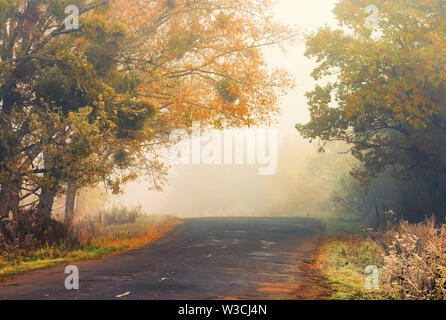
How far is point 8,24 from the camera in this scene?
20938 millimetres

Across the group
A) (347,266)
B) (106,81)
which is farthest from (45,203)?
(347,266)

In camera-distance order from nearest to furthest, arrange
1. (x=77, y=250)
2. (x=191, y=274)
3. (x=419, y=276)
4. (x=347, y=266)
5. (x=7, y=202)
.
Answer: (x=419, y=276)
(x=191, y=274)
(x=347, y=266)
(x=77, y=250)
(x=7, y=202)

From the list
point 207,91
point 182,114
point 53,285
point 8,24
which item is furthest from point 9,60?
point 53,285

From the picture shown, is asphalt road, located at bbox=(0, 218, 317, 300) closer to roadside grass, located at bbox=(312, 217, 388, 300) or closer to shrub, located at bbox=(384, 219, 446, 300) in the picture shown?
roadside grass, located at bbox=(312, 217, 388, 300)

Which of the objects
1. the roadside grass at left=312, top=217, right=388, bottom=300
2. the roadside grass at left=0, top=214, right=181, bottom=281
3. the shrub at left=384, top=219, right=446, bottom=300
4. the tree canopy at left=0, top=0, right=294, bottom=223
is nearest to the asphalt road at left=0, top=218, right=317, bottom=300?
the roadside grass at left=312, top=217, right=388, bottom=300

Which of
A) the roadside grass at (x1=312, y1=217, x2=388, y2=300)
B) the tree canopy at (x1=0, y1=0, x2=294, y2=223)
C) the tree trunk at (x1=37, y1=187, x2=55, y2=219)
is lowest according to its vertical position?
the roadside grass at (x1=312, y1=217, x2=388, y2=300)

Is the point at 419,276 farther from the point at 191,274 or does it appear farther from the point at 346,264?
the point at 346,264

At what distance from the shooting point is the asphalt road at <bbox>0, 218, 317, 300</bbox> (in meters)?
10.9

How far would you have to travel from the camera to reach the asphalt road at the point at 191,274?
431 inches

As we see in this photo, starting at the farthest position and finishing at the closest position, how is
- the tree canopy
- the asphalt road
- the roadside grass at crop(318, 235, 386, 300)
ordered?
the tree canopy → the roadside grass at crop(318, 235, 386, 300) → the asphalt road

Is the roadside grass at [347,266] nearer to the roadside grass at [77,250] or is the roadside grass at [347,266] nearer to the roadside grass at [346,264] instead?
the roadside grass at [346,264]

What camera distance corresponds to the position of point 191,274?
45.6 feet

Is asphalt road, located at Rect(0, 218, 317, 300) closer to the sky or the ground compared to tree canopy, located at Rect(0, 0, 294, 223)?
closer to the ground

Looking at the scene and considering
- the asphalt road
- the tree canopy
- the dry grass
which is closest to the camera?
the dry grass
